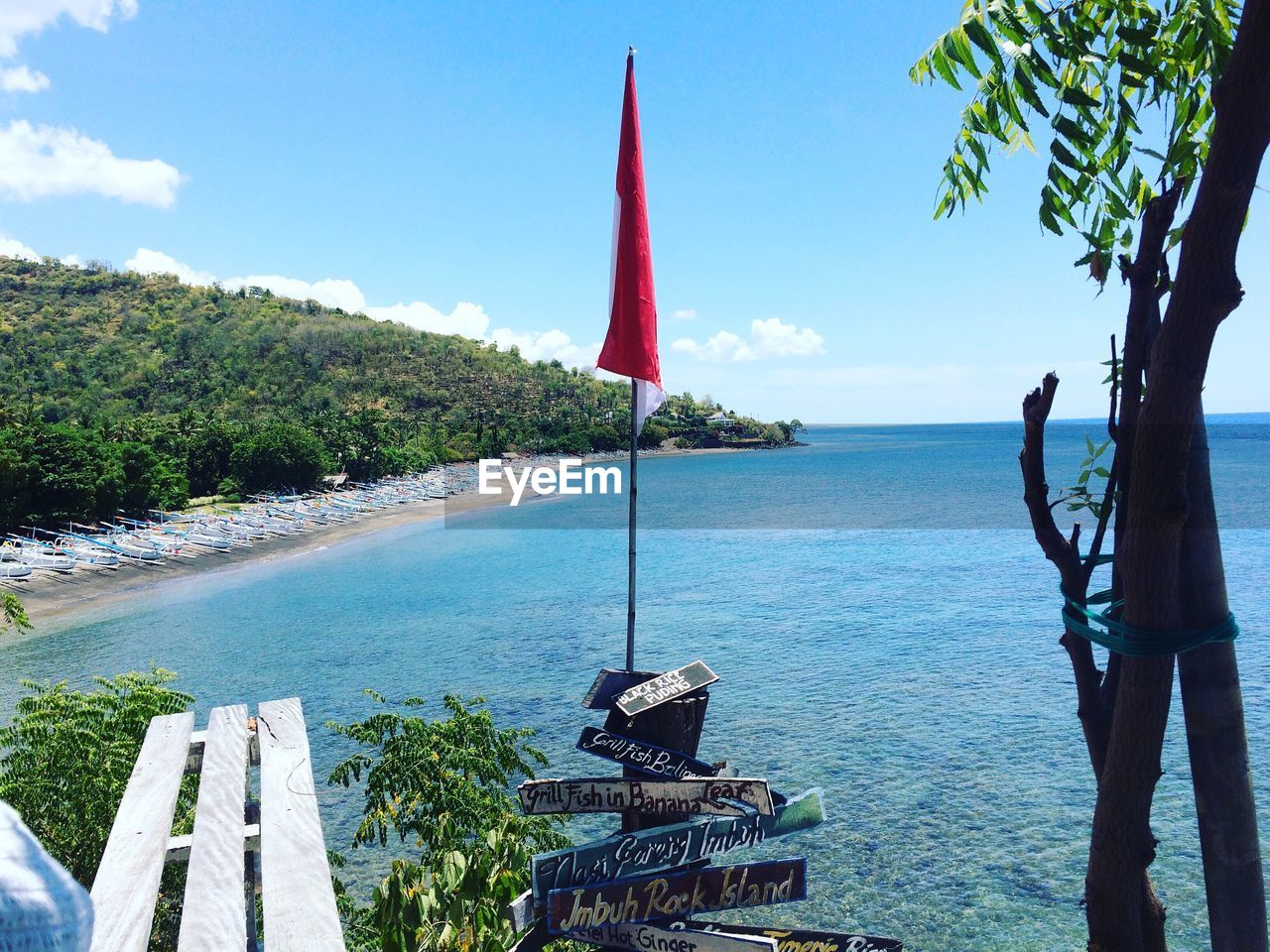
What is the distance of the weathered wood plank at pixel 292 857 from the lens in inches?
93.8

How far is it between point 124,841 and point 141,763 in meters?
0.79

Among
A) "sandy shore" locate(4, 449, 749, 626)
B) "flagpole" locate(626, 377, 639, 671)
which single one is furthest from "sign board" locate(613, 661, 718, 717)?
"sandy shore" locate(4, 449, 749, 626)

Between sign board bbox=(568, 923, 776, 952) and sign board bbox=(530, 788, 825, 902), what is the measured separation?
204mm

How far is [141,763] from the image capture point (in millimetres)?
3604

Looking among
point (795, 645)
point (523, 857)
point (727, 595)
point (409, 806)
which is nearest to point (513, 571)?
point (727, 595)

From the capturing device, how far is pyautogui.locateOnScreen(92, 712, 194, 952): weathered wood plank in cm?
240

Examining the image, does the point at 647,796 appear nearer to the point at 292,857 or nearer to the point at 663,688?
the point at 663,688

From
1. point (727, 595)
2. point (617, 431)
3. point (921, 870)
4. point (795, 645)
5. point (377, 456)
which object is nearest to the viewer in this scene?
point (921, 870)

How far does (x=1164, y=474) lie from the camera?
262cm

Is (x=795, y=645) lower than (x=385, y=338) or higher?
lower

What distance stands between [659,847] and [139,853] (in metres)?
1.79

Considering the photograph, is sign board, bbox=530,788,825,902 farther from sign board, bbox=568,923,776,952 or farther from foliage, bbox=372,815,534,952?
foliage, bbox=372,815,534,952

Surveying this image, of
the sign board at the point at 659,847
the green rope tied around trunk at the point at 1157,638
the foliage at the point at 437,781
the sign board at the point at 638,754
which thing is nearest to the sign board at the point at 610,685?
the sign board at the point at 638,754

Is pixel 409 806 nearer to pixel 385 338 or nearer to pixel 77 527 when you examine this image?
pixel 77 527
